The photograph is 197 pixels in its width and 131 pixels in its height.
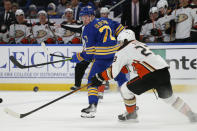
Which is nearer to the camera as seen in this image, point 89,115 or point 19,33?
point 89,115

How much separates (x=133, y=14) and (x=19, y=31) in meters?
2.07

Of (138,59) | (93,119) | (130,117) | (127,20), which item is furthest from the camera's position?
(127,20)

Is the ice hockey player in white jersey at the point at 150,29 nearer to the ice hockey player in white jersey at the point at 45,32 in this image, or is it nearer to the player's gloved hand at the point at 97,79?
the ice hockey player in white jersey at the point at 45,32

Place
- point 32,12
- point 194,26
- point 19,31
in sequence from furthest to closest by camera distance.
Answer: point 32,12
point 19,31
point 194,26

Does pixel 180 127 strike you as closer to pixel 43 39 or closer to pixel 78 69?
pixel 78 69

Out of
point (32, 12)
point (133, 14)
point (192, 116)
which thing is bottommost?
point (192, 116)

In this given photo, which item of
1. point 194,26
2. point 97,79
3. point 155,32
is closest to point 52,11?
point 155,32

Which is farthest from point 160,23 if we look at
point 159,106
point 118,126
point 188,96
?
point 118,126

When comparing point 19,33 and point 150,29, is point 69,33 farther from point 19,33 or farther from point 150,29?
point 150,29

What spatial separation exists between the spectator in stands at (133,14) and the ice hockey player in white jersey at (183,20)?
598mm

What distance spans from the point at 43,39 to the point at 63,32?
0.38 meters

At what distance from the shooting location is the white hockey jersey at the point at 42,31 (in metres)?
6.53

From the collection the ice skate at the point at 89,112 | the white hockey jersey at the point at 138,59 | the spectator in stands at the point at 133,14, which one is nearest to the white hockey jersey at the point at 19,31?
the spectator in stands at the point at 133,14

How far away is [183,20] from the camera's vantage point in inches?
235
